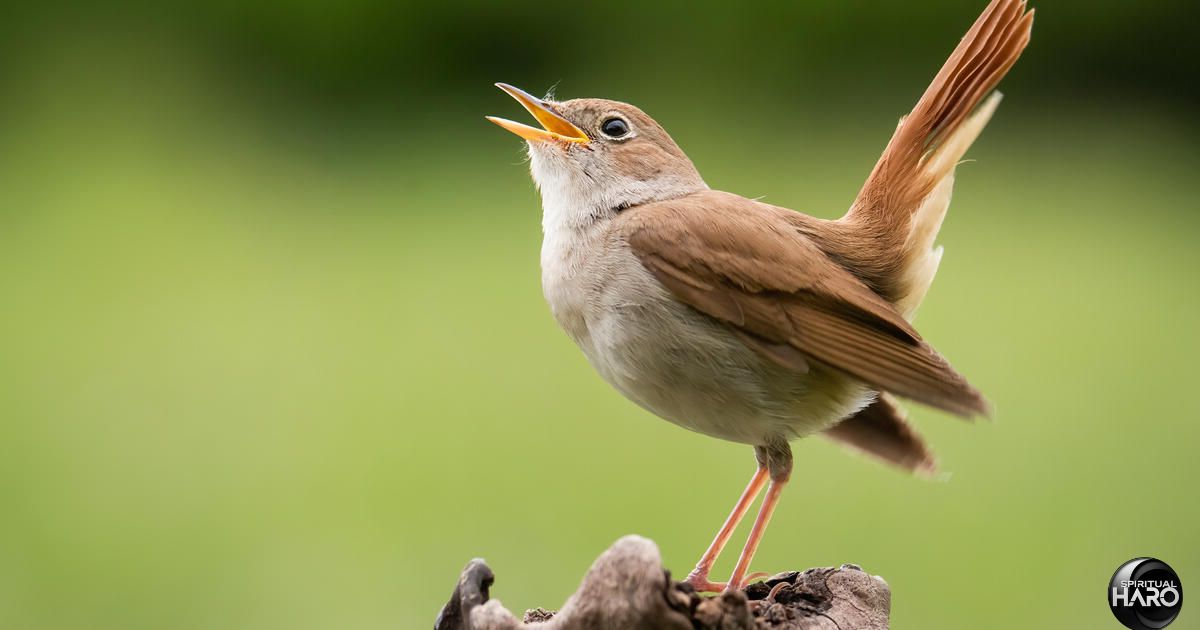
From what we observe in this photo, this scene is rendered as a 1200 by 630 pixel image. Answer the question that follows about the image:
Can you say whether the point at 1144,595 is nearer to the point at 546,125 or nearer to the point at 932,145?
the point at 932,145

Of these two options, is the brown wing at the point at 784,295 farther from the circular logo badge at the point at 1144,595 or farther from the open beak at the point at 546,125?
the circular logo badge at the point at 1144,595

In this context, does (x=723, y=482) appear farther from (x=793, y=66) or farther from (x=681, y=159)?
(x=793, y=66)

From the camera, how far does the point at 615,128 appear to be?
9.33 feet

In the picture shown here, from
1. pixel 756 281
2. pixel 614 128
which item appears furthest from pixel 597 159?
pixel 756 281

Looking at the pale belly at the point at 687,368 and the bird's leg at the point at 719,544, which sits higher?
the pale belly at the point at 687,368

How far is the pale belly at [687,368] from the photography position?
2467mm

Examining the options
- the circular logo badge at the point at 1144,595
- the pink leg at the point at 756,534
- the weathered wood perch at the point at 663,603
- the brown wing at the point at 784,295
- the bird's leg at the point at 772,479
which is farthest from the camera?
the circular logo badge at the point at 1144,595

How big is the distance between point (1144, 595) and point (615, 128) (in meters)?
1.60

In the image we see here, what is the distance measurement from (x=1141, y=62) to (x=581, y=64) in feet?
9.75

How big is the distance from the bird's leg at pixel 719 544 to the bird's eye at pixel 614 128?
77 centimetres

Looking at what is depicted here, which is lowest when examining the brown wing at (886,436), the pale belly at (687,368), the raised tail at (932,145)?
the brown wing at (886,436)

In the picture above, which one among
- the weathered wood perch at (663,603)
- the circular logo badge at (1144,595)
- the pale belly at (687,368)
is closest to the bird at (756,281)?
the pale belly at (687,368)

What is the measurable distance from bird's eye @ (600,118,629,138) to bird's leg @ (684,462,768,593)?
2.53 feet

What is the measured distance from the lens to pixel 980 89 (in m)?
2.75
